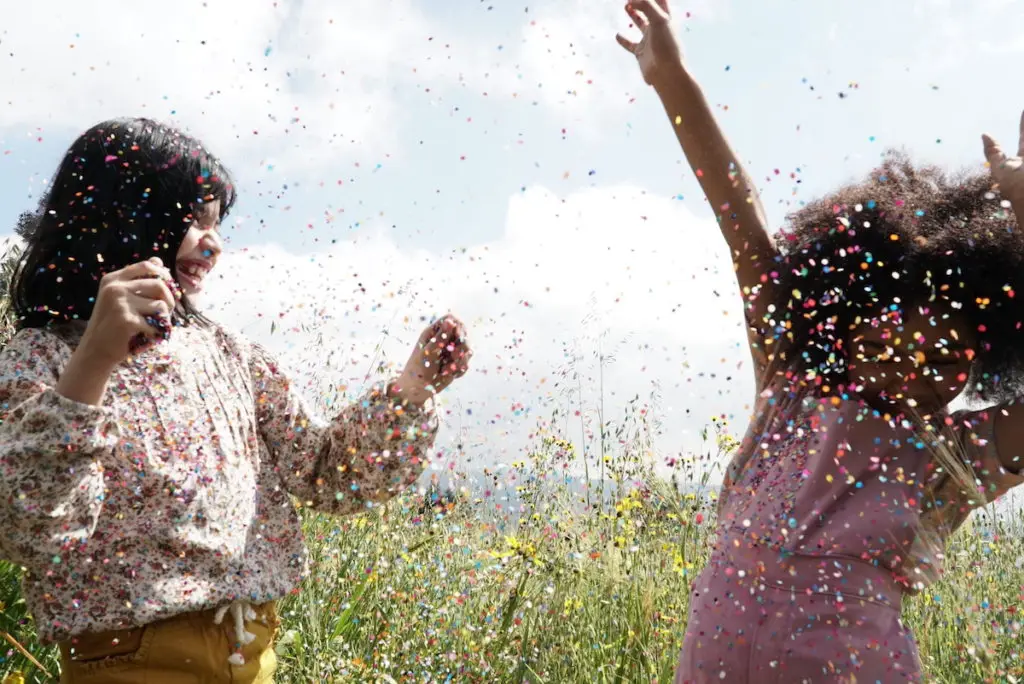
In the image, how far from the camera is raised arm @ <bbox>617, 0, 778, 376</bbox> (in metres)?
1.90

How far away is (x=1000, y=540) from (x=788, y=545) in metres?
1.46

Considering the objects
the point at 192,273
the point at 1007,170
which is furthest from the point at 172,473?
the point at 1007,170

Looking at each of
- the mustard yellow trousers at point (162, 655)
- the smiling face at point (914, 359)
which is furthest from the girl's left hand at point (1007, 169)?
the mustard yellow trousers at point (162, 655)

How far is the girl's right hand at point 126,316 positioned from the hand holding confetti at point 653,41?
3.79ft

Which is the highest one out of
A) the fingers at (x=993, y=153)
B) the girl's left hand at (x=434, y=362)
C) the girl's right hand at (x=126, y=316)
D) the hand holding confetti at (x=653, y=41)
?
the hand holding confetti at (x=653, y=41)

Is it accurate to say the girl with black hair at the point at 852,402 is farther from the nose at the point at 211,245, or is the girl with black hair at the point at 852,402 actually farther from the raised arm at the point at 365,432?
the nose at the point at 211,245

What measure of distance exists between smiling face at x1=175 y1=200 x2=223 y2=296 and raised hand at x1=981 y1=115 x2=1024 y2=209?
157 cm

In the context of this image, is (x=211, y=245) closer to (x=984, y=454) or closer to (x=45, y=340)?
(x=45, y=340)

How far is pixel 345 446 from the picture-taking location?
6.12 feet

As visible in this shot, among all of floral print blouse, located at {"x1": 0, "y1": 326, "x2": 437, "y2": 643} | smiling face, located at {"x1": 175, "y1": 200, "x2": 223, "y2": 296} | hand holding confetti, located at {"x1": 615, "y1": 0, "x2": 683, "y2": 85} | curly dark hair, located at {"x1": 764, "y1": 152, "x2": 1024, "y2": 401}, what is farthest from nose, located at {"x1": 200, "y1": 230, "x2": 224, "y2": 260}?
curly dark hair, located at {"x1": 764, "y1": 152, "x2": 1024, "y2": 401}

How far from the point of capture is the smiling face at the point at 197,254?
182cm

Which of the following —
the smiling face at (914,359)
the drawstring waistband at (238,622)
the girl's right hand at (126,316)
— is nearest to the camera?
the girl's right hand at (126,316)

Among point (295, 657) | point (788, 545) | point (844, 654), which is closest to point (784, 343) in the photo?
point (788, 545)

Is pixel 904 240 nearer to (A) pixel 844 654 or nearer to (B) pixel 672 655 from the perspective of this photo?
(A) pixel 844 654
